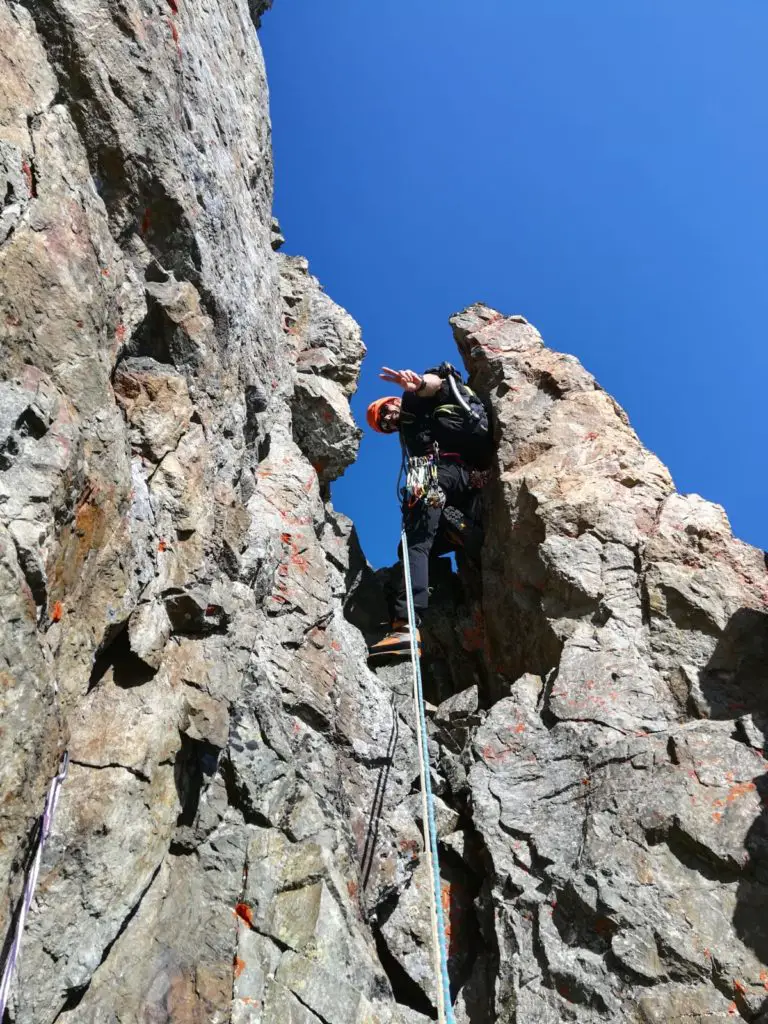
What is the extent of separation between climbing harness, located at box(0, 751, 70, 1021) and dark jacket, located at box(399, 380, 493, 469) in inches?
249

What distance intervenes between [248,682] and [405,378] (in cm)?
519

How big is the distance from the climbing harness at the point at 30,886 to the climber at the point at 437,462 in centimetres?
481

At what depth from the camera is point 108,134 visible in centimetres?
468

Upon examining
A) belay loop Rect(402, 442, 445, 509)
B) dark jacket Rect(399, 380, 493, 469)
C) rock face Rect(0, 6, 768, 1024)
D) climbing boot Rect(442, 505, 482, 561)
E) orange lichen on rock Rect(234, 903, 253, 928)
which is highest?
dark jacket Rect(399, 380, 493, 469)

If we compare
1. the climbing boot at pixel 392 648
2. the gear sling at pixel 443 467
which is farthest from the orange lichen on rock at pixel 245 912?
the gear sling at pixel 443 467

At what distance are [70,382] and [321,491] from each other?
4971 mm

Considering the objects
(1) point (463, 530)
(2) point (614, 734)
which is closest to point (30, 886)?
(2) point (614, 734)

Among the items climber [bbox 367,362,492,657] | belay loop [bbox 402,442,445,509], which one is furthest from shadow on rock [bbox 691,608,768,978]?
belay loop [bbox 402,442,445,509]

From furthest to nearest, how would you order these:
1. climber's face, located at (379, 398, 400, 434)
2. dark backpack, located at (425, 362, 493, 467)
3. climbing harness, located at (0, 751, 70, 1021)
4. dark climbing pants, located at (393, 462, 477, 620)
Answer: climber's face, located at (379, 398, 400, 434) < dark backpack, located at (425, 362, 493, 467) < dark climbing pants, located at (393, 462, 477, 620) < climbing harness, located at (0, 751, 70, 1021)

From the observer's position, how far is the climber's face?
376 inches

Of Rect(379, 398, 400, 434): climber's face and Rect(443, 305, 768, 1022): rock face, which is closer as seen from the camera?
Rect(443, 305, 768, 1022): rock face

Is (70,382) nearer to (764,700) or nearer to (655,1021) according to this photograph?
(655,1021)

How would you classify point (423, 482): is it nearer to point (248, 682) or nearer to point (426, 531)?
point (426, 531)

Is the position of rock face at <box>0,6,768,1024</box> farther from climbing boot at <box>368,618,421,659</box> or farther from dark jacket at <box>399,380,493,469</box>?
dark jacket at <box>399,380,493,469</box>
